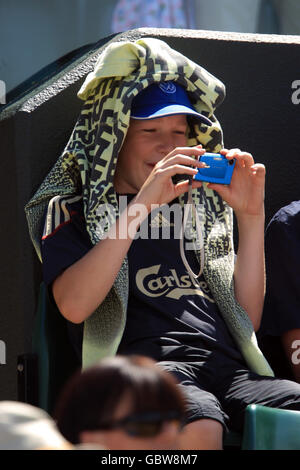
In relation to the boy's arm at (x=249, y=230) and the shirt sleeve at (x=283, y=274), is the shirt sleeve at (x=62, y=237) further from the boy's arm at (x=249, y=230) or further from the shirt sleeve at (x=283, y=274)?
the shirt sleeve at (x=283, y=274)

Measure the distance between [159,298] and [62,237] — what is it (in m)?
0.34

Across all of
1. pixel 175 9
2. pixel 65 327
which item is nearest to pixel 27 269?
pixel 65 327

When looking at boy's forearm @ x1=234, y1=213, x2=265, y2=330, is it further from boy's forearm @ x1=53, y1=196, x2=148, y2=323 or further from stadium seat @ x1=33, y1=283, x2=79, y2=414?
stadium seat @ x1=33, y1=283, x2=79, y2=414

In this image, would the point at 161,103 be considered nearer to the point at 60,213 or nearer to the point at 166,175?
the point at 166,175

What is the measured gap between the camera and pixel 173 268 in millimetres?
2715

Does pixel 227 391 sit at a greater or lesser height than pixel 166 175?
lesser

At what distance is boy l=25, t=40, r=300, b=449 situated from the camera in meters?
2.47

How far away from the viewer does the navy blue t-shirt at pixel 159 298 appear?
8.40ft

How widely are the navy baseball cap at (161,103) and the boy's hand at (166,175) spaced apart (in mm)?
210

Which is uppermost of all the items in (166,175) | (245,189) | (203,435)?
(166,175)
